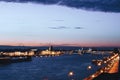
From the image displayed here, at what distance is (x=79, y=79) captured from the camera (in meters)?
67.4

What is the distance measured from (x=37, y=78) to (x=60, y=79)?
23.6 feet

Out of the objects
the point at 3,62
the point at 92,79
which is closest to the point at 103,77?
the point at 92,79

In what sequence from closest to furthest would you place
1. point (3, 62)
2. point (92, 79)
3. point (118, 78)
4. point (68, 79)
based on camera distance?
point (118, 78), point (92, 79), point (68, 79), point (3, 62)

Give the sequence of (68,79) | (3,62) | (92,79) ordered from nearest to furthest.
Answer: (92,79), (68,79), (3,62)

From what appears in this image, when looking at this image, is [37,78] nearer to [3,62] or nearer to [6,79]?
[6,79]

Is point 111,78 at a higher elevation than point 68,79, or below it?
higher

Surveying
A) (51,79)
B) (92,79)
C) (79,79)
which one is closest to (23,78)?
(51,79)

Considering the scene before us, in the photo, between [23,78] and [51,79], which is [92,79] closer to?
[51,79]

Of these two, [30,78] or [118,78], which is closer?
[118,78]

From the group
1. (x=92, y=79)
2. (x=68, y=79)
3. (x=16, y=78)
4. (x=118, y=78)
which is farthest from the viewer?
(x=16, y=78)

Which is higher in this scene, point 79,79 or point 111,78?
point 111,78

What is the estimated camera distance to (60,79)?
68250mm

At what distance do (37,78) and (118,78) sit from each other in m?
43.3

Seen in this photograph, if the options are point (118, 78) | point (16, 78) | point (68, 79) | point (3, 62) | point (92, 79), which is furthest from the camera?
point (3, 62)
